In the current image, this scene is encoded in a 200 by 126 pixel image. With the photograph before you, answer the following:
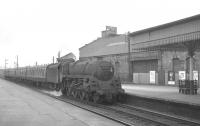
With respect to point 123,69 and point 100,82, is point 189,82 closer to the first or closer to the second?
point 100,82

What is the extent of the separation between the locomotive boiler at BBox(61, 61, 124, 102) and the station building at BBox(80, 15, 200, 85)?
3.07 metres

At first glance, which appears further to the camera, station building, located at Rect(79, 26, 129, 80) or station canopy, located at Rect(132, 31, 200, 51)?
station building, located at Rect(79, 26, 129, 80)

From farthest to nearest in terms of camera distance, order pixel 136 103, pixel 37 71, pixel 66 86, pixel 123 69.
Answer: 1. pixel 123 69
2. pixel 37 71
3. pixel 66 86
4. pixel 136 103

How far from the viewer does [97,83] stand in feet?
59.2

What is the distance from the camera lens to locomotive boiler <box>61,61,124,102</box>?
17938 millimetres

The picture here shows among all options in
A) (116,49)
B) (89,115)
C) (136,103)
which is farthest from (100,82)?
(116,49)

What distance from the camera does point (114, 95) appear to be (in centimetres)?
1811

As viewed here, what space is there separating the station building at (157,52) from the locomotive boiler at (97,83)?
3.07 meters

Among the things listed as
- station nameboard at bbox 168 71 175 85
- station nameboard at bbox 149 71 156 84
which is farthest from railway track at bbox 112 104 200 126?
station nameboard at bbox 149 71 156 84

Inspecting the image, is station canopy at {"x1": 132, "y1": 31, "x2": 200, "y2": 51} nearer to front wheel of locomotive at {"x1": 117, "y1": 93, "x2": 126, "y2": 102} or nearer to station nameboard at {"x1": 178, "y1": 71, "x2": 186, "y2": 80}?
front wheel of locomotive at {"x1": 117, "y1": 93, "x2": 126, "y2": 102}

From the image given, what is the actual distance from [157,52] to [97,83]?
19.3m

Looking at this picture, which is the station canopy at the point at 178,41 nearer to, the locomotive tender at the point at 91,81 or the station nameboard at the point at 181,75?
the locomotive tender at the point at 91,81

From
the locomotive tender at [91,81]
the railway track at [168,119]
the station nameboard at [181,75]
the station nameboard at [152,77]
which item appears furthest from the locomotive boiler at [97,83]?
the station nameboard at [152,77]

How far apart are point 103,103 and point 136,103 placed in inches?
83.6
